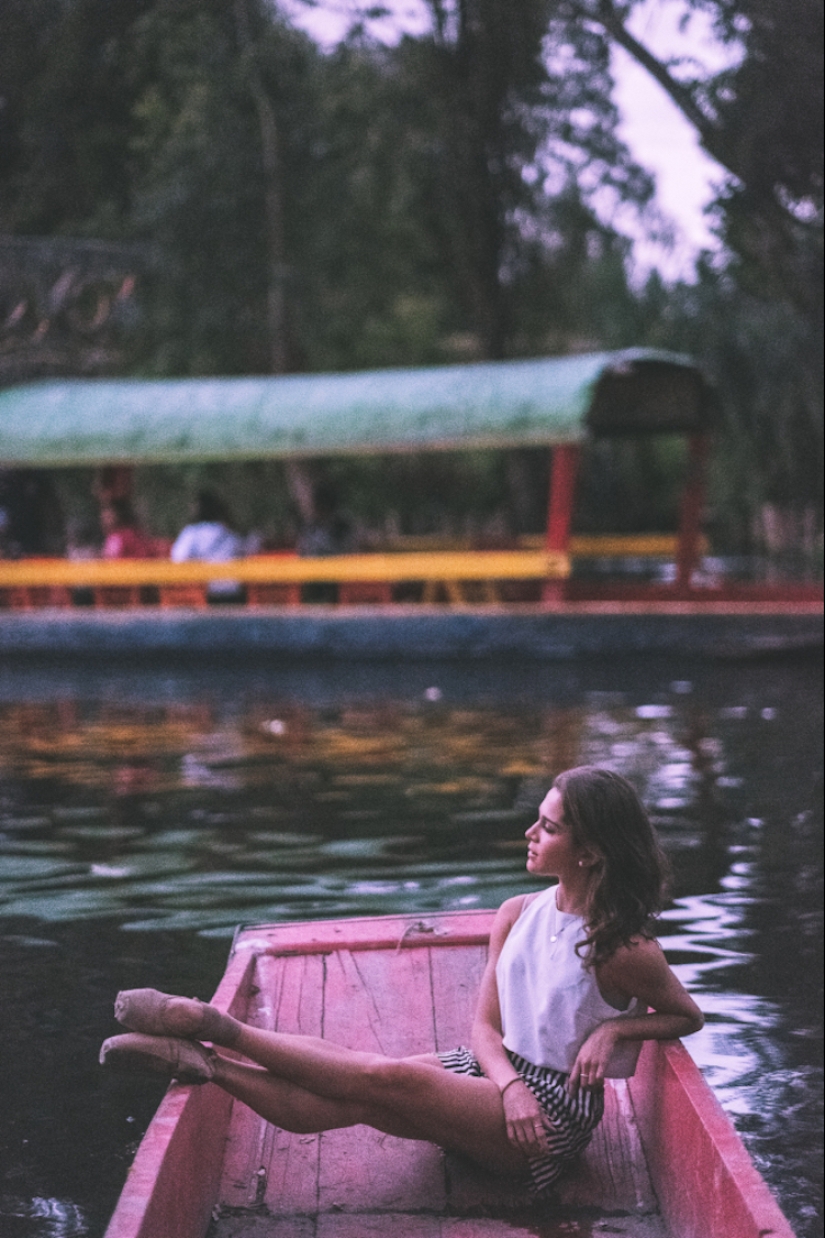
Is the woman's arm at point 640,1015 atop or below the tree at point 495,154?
below

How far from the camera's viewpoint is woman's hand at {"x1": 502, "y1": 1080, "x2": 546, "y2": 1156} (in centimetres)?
326

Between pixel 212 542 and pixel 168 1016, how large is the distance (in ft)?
41.6

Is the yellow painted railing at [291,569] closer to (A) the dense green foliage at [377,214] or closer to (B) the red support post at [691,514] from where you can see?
(B) the red support post at [691,514]

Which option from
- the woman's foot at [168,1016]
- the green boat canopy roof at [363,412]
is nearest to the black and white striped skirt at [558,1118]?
the woman's foot at [168,1016]

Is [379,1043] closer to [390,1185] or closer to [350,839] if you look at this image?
[390,1185]

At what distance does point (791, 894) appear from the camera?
680 cm

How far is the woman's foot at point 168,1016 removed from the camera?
10.0 ft

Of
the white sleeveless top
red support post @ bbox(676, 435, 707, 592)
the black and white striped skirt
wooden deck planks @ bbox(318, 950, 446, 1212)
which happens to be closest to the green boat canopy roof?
red support post @ bbox(676, 435, 707, 592)

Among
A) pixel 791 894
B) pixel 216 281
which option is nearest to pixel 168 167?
pixel 216 281

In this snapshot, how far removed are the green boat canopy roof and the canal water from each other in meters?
2.47

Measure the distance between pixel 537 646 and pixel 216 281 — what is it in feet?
35.6

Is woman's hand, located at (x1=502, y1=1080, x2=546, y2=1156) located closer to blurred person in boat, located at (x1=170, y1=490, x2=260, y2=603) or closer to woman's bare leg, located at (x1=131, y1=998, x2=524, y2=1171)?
woman's bare leg, located at (x1=131, y1=998, x2=524, y2=1171)

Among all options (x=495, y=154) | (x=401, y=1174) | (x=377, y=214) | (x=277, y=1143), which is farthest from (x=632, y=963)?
(x=377, y=214)

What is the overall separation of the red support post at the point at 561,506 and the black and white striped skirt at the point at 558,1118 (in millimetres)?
11311
